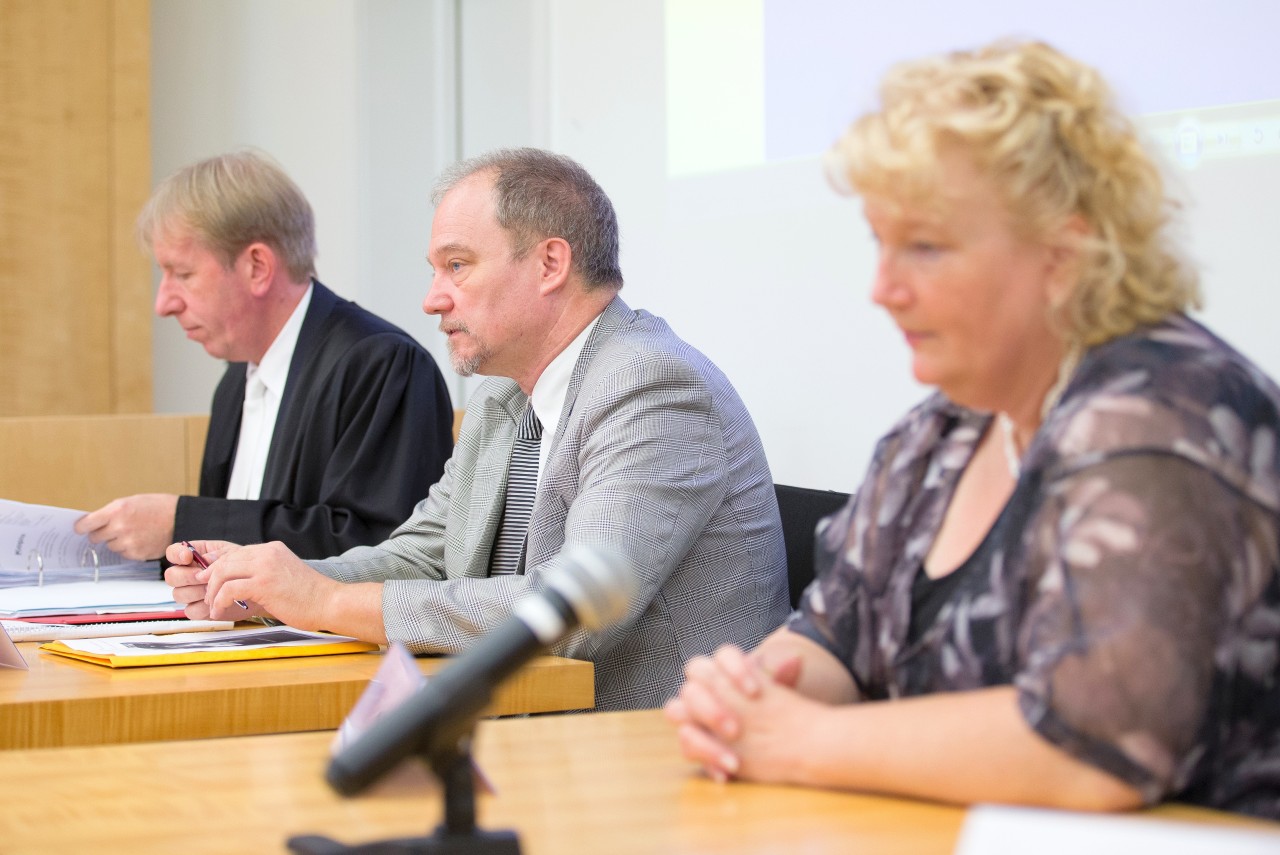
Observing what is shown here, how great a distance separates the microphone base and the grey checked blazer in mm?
1018

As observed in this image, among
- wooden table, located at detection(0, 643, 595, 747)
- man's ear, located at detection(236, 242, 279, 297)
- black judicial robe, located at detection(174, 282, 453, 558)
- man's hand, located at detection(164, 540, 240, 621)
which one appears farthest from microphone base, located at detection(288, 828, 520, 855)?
man's ear, located at detection(236, 242, 279, 297)

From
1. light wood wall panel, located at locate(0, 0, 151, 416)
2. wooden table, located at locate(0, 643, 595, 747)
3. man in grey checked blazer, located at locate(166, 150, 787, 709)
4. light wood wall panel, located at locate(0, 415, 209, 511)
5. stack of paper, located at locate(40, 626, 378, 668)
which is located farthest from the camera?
light wood wall panel, located at locate(0, 0, 151, 416)

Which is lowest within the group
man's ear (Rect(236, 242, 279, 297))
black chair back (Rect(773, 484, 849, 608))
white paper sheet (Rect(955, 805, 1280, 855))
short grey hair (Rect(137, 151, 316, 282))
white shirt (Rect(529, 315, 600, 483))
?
black chair back (Rect(773, 484, 849, 608))

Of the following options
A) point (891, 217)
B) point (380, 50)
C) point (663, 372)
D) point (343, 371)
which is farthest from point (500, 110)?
point (891, 217)

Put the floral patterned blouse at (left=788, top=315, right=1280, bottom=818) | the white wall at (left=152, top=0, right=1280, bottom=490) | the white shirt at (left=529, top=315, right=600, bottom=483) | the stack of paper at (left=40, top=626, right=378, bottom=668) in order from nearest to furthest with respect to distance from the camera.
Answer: the floral patterned blouse at (left=788, top=315, right=1280, bottom=818)
the stack of paper at (left=40, top=626, right=378, bottom=668)
the white shirt at (left=529, top=315, right=600, bottom=483)
the white wall at (left=152, top=0, right=1280, bottom=490)

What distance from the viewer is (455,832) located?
3.11 ft

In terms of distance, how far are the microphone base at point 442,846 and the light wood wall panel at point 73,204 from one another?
434 centimetres

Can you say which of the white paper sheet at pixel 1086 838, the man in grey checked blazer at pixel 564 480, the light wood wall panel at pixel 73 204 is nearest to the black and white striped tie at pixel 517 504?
the man in grey checked blazer at pixel 564 480

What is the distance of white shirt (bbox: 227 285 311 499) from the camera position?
329 cm

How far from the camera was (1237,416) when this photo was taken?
1.15m

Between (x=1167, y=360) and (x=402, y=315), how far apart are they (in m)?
4.08

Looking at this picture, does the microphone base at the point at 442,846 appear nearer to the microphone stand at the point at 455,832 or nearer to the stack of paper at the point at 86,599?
the microphone stand at the point at 455,832

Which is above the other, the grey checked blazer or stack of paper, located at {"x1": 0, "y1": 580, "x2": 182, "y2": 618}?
the grey checked blazer

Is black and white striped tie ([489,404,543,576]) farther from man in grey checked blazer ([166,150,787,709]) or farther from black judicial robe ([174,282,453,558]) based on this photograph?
black judicial robe ([174,282,453,558])
